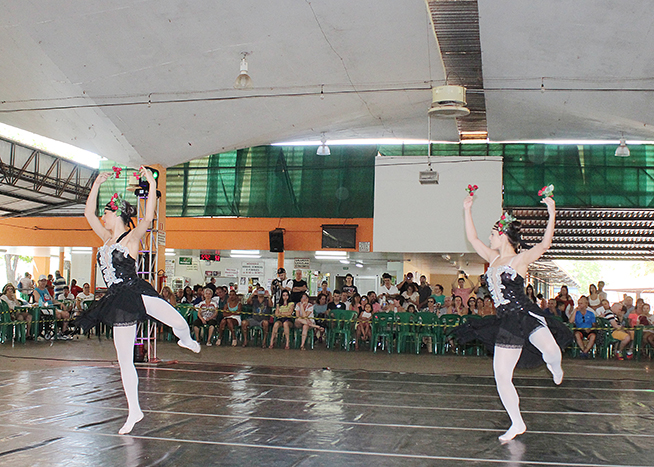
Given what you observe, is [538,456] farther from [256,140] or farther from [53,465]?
[256,140]

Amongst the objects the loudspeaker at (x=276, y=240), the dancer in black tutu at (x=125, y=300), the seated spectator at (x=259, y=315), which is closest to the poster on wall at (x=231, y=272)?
the loudspeaker at (x=276, y=240)

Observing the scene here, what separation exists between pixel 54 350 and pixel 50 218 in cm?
992

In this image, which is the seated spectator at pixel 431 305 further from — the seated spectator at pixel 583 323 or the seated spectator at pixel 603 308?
the seated spectator at pixel 603 308

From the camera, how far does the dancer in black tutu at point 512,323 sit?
5.20m

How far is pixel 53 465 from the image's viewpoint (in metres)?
4.30

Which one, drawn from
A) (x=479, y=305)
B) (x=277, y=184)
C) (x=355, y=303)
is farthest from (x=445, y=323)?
(x=277, y=184)

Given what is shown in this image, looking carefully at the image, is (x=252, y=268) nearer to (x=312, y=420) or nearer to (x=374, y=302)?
(x=374, y=302)

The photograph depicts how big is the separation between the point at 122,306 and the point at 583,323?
1008 centimetres

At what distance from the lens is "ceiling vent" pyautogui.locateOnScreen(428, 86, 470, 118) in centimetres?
962

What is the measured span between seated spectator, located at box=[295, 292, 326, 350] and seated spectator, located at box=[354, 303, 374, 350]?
0.80 metres

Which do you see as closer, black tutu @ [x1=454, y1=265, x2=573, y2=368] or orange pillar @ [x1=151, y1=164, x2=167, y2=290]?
black tutu @ [x1=454, y1=265, x2=573, y2=368]

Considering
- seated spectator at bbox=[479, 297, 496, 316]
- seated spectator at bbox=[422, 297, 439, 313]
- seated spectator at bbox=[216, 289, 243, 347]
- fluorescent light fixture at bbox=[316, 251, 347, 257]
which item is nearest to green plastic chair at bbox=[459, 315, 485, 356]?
seated spectator at bbox=[479, 297, 496, 316]

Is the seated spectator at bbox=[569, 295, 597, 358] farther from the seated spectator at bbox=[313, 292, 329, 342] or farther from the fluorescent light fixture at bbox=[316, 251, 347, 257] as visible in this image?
the fluorescent light fixture at bbox=[316, 251, 347, 257]

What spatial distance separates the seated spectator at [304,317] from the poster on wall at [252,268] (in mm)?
6852
